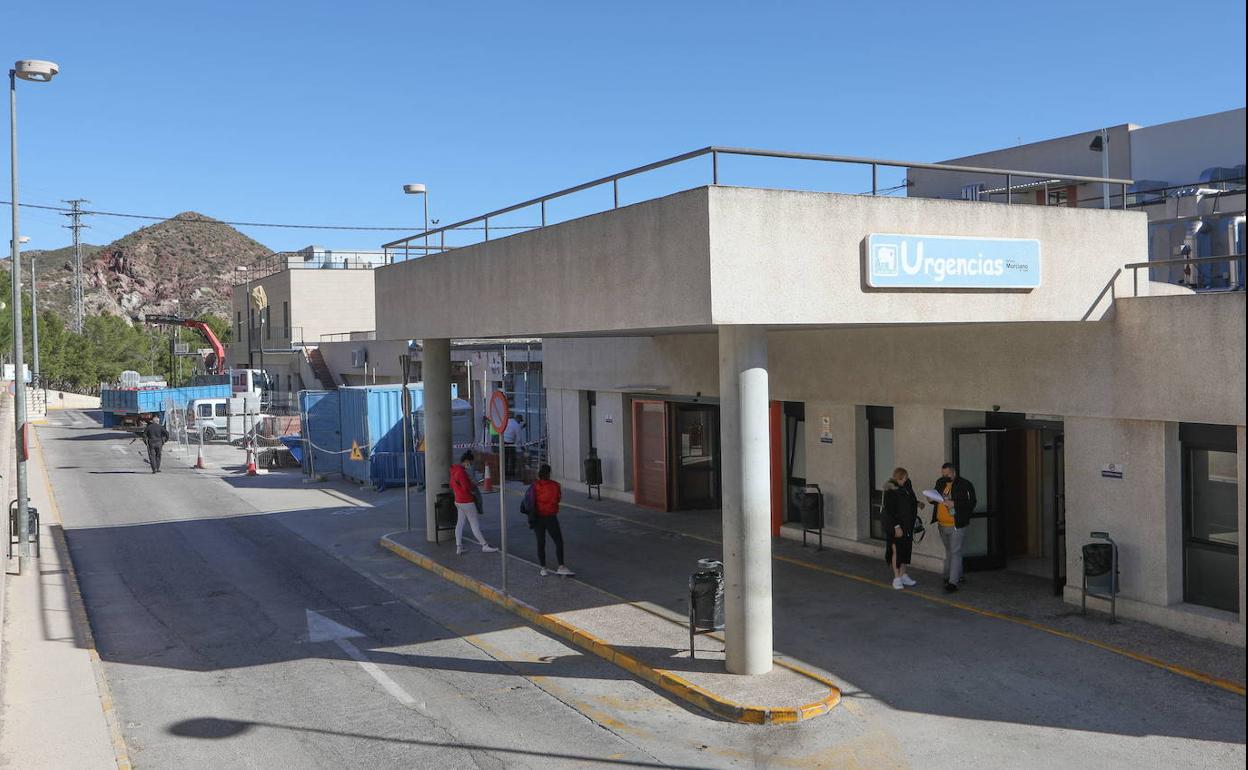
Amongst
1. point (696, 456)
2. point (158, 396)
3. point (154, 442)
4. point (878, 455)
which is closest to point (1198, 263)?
point (878, 455)

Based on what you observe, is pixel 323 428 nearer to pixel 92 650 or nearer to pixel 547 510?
pixel 547 510

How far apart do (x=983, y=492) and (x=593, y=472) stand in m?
9.61

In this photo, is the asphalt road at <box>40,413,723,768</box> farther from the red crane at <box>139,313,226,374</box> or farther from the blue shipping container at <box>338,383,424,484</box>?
the red crane at <box>139,313,226,374</box>

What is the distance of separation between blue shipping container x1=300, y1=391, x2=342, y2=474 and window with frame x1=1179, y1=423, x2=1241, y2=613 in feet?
Answer: 68.9

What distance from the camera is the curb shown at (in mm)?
9062

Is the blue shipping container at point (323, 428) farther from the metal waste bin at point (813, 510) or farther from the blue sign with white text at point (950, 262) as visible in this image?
the blue sign with white text at point (950, 262)

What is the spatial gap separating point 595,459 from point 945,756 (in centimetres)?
1441

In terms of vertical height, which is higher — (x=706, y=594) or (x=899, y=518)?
(x=899, y=518)

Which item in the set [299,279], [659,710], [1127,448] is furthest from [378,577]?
[299,279]

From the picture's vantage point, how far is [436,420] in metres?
17.4

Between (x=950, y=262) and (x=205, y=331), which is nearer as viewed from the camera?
(x=950, y=262)

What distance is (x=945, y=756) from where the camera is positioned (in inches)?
321

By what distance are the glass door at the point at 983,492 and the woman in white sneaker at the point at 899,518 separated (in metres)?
1.33

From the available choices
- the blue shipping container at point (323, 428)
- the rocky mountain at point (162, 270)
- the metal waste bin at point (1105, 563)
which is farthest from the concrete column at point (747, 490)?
the rocky mountain at point (162, 270)
